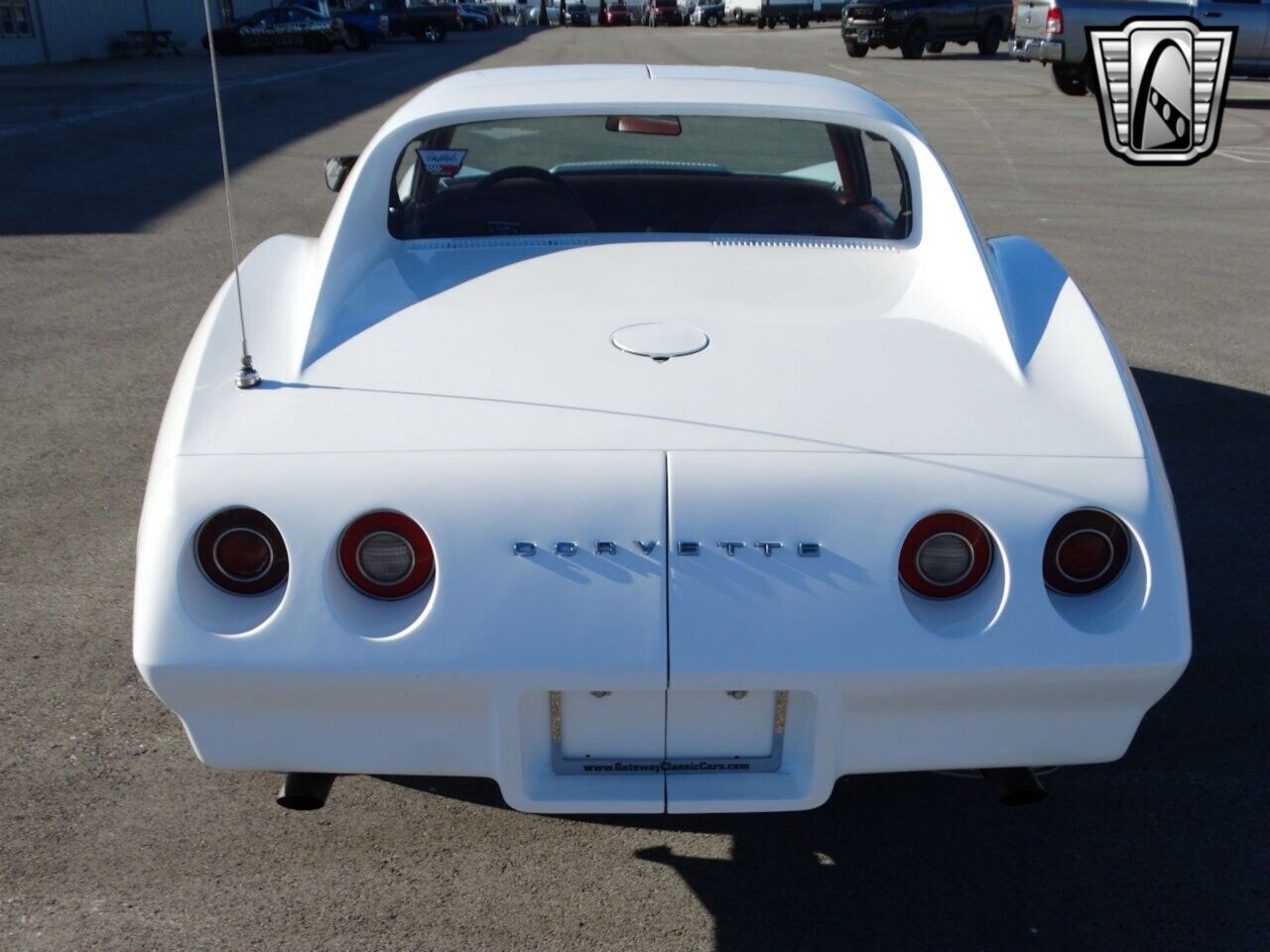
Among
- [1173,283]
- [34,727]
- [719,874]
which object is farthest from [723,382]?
[1173,283]

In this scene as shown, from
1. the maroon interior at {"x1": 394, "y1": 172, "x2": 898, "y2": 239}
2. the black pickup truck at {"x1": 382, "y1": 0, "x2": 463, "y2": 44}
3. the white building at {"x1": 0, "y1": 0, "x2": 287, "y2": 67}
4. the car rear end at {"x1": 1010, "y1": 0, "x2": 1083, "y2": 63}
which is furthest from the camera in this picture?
the black pickup truck at {"x1": 382, "y1": 0, "x2": 463, "y2": 44}

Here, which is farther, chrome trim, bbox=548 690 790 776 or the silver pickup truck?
the silver pickup truck

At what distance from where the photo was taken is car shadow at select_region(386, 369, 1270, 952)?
2.43 m

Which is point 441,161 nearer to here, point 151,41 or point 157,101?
point 157,101

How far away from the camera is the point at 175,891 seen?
8.21 feet

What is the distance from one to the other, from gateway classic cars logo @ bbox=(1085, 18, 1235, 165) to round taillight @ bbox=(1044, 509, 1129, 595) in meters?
12.8

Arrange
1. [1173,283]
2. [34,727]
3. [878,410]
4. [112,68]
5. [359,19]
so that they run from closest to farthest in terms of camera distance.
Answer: [878,410]
[34,727]
[1173,283]
[112,68]
[359,19]

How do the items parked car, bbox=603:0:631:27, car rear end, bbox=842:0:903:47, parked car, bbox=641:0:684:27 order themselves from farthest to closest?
parked car, bbox=603:0:631:27, parked car, bbox=641:0:684:27, car rear end, bbox=842:0:903:47

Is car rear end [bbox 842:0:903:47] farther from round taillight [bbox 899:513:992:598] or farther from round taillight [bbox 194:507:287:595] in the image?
round taillight [bbox 194:507:287:595]

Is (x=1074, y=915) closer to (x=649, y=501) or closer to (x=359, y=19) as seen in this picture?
(x=649, y=501)

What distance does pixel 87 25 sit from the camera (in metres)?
32.8

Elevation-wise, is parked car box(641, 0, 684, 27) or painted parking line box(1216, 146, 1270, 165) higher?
painted parking line box(1216, 146, 1270, 165)

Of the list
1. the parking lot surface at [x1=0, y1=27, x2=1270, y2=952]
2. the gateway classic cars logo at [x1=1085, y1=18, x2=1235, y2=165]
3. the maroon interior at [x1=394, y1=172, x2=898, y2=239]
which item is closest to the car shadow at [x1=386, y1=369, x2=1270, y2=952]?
the parking lot surface at [x1=0, y1=27, x2=1270, y2=952]

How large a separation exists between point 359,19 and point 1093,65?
26.5 meters
